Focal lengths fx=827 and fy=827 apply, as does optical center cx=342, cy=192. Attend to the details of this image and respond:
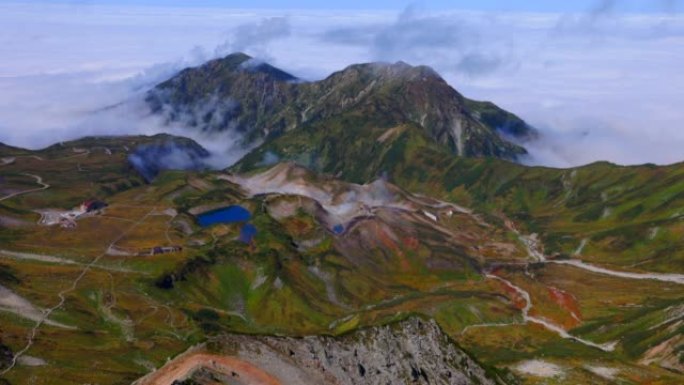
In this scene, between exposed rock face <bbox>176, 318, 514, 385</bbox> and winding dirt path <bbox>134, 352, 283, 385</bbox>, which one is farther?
exposed rock face <bbox>176, 318, 514, 385</bbox>

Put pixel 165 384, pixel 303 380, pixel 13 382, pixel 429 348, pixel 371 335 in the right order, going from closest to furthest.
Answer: pixel 165 384
pixel 303 380
pixel 371 335
pixel 429 348
pixel 13 382

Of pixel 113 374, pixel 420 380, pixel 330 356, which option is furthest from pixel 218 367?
pixel 113 374

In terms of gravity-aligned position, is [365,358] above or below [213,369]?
below

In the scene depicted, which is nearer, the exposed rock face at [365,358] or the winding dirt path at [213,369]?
the winding dirt path at [213,369]

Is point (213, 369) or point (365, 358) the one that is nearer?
point (213, 369)

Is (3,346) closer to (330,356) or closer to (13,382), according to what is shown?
(13,382)
